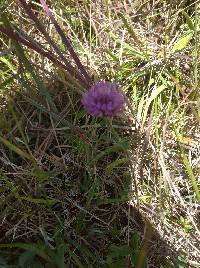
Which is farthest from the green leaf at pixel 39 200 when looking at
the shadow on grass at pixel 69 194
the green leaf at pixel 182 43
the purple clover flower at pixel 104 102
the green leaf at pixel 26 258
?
the green leaf at pixel 182 43

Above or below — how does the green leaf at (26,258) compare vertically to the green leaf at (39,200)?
below

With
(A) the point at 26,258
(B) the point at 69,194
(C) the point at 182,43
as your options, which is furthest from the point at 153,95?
(A) the point at 26,258

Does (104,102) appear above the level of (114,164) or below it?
above

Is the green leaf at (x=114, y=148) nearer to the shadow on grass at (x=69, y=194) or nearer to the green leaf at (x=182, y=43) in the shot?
the shadow on grass at (x=69, y=194)

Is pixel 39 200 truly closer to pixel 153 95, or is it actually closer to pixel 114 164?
pixel 114 164

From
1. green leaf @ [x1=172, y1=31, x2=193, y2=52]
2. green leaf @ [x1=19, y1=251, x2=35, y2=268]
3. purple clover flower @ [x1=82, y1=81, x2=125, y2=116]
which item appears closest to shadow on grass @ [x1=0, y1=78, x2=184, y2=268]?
green leaf @ [x1=19, y1=251, x2=35, y2=268]

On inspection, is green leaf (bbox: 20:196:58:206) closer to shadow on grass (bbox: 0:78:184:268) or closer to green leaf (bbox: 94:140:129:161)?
shadow on grass (bbox: 0:78:184:268)

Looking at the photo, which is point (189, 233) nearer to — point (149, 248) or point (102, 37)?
point (149, 248)

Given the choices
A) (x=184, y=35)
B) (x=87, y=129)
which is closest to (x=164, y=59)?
(x=184, y=35)
